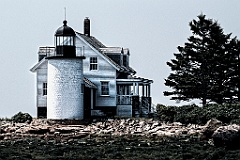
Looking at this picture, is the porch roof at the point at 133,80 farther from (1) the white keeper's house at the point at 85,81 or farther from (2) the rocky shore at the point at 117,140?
(2) the rocky shore at the point at 117,140

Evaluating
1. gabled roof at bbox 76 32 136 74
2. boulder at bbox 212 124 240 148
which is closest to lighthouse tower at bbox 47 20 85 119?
gabled roof at bbox 76 32 136 74

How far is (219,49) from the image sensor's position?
51.5 meters

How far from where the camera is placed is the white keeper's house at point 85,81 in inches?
1783

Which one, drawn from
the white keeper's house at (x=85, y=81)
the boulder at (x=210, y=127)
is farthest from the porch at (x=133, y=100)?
the boulder at (x=210, y=127)

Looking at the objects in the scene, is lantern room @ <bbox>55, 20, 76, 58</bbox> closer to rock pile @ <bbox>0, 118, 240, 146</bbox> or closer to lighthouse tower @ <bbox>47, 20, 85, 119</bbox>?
lighthouse tower @ <bbox>47, 20, 85, 119</bbox>

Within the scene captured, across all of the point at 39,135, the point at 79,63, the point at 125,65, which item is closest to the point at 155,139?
the point at 39,135

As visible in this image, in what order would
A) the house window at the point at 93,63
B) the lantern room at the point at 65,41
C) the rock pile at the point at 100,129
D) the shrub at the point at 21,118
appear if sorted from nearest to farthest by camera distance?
the rock pile at the point at 100,129 → the lantern room at the point at 65,41 → the shrub at the point at 21,118 → the house window at the point at 93,63

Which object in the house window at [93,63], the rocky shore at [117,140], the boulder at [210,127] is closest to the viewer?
the rocky shore at [117,140]

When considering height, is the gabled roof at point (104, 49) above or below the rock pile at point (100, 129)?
above

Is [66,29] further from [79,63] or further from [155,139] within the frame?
[155,139]

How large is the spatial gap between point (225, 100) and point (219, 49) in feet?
10.9

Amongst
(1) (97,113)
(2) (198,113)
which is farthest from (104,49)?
(2) (198,113)

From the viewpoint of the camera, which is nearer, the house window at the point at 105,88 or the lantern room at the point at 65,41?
the lantern room at the point at 65,41

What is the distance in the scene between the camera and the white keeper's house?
45.3 m
